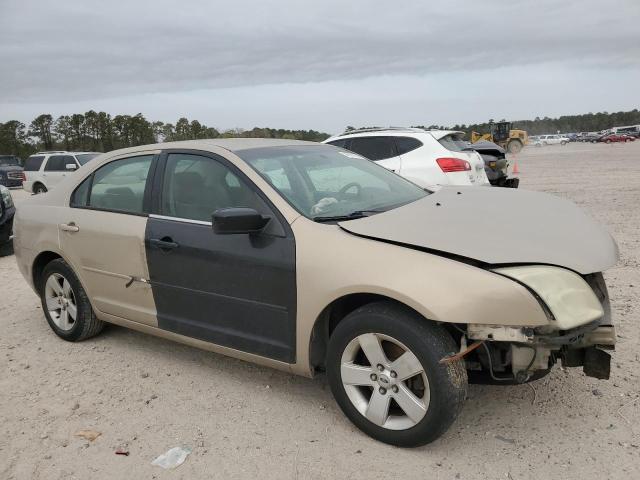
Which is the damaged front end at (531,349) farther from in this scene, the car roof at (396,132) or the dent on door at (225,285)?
the car roof at (396,132)

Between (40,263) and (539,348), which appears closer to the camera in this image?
(539,348)

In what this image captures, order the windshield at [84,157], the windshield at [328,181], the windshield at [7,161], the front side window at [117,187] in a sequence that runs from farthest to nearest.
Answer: the windshield at [7,161] → the windshield at [84,157] → the front side window at [117,187] → the windshield at [328,181]

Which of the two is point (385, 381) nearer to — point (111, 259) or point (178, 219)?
point (178, 219)

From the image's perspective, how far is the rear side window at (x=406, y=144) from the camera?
8.20 m

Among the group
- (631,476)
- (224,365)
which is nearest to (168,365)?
(224,365)

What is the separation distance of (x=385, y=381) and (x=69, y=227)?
287 centimetres

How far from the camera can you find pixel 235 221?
3.07 m

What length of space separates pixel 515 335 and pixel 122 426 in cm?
231

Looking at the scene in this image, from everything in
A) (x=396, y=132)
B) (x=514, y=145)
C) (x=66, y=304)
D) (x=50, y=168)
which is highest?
(x=396, y=132)

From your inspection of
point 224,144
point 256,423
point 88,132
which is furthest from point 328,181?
point 88,132

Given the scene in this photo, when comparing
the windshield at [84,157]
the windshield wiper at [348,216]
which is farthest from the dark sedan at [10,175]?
the windshield wiper at [348,216]

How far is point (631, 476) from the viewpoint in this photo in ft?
8.46

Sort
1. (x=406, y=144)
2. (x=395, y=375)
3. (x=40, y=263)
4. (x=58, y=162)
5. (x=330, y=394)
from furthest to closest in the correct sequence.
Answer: (x=58, y=162) → (x=406, y=144) → (x=40, y=263) → (x=330, y=394) → (x=395, y=375)

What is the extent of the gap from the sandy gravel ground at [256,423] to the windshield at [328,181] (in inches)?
48.0
